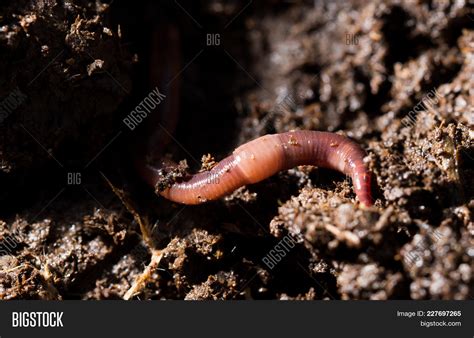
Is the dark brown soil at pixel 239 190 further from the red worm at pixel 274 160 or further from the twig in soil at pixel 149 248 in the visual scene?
the red worm at pixel 274 160

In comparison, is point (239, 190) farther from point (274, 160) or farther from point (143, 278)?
point (143, 278)

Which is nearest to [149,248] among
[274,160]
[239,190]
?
[239,190]

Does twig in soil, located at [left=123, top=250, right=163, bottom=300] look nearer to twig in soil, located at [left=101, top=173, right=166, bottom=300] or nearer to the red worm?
twig in soil, located at [left=101, top=173, right=166, bottom=300]

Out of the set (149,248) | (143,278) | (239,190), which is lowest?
(143,278)

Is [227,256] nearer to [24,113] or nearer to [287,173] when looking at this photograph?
[287,173]

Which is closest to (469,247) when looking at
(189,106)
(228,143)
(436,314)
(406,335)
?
(436,314)
